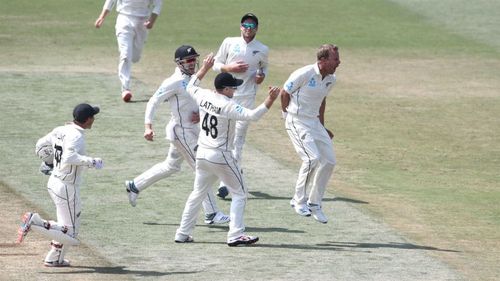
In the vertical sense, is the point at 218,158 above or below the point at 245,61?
below

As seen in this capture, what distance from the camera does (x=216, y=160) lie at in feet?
53.4

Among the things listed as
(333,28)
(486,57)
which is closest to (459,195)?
(486,57)

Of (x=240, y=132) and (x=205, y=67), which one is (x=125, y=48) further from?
(x=205, y=67)

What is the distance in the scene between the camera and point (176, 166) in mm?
18031

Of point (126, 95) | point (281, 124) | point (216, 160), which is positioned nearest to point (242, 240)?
point (216, 160)

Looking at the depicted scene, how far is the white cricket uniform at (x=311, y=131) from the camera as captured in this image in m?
17.8

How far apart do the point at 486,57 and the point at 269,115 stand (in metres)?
7.60

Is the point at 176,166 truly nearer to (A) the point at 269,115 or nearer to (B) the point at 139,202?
(B) the point at 139,202

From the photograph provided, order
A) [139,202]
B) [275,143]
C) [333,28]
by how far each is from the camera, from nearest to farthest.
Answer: [139,202] < [275,143] < [333,28]

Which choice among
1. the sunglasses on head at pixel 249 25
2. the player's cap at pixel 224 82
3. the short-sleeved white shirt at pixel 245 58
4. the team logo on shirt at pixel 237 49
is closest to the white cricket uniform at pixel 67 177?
the player's cap at pixel 224 82

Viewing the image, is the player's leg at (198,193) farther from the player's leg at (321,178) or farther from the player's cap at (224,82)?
the player's leg at (321,178)

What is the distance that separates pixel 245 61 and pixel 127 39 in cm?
556

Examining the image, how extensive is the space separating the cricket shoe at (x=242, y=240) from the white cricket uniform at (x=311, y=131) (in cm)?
163

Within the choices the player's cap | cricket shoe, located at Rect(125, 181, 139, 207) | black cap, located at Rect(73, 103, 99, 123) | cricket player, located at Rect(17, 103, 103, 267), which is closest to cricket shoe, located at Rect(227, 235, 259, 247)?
the player's cap
